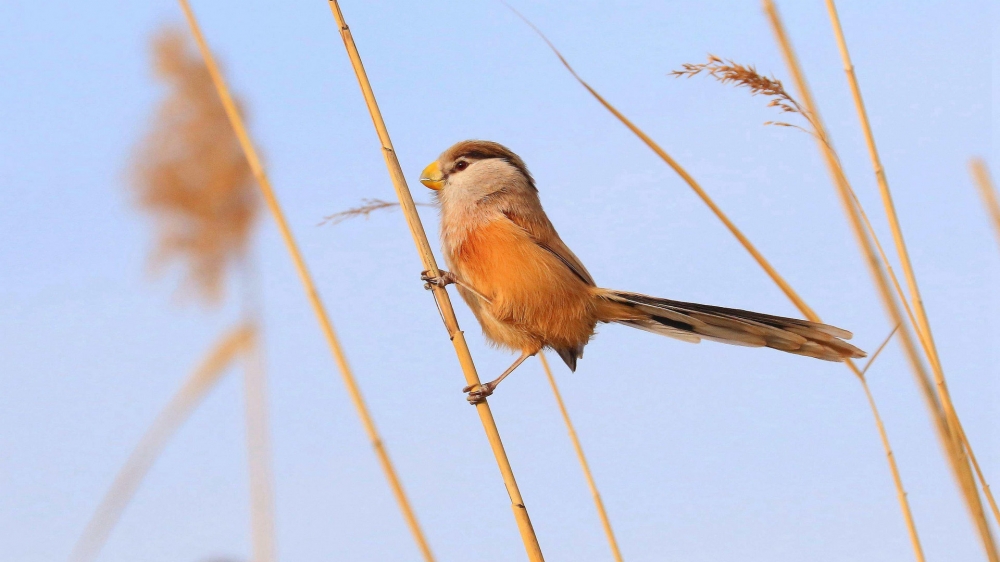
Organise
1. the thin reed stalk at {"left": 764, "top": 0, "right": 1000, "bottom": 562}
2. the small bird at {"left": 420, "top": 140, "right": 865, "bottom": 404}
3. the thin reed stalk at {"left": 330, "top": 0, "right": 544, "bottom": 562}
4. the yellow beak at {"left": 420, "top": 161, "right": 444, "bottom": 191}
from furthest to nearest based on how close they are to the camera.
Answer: the yellow beak at {"left": 420, "top": 161, "right": 444, "bottom": 191} → the small bird at {"left": 420, "top": 140, "right": 865, "bottom": 404} → the thin reed stalk at {"left": 330, "top": 0, "right": 544, "bottom": 562} → the thin reed stalk at {"left": 764, "top": 0, "right": 1000, "bottom": 562}

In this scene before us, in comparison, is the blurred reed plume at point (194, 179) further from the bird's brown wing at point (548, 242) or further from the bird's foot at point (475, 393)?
the bird's foot at point (475, 393)

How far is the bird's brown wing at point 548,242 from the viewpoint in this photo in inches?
113

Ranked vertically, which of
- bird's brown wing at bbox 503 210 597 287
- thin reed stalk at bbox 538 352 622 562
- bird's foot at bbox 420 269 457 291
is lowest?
thin reed stalk at bbox 538 352 622 562

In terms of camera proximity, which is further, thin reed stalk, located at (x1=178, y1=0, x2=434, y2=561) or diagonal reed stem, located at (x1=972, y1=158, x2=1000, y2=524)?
diagonal reed stem, located at (x1=972, y1=158, x2=1000, y2=524)

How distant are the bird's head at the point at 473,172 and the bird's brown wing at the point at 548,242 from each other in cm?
14

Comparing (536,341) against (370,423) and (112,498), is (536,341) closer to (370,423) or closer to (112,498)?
(370,423)

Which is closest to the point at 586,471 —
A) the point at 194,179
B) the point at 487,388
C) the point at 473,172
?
the point at 487,388

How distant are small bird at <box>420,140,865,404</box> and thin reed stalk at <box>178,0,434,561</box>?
0.58 metres

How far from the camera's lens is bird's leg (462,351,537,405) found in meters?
2.07

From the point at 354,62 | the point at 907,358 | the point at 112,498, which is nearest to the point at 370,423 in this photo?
the point at 354,62

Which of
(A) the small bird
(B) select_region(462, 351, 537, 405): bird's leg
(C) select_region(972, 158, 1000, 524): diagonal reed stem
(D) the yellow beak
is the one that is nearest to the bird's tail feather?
(A) the small bird

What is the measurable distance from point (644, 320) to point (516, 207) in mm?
629

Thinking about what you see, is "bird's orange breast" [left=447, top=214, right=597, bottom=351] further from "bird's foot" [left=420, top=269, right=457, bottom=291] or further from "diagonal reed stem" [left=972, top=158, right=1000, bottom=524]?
"diagonal reed stem" [left=972, top=158, right=1000, bottom=524]

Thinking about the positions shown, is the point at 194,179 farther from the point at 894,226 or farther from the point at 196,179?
the point at 894,226
